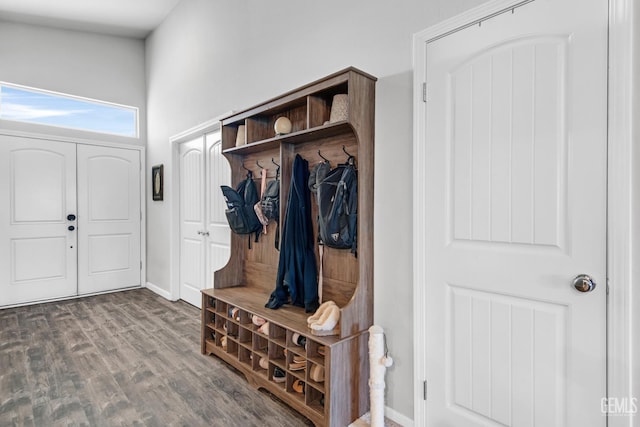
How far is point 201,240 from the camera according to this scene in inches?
152

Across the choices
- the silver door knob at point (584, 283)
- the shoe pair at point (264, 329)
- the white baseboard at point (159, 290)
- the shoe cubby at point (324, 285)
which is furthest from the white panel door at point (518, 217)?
the white baseboard at point (159, 290)

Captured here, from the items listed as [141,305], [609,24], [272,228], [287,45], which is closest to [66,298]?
[141,305]

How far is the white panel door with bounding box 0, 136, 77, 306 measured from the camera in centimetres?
409

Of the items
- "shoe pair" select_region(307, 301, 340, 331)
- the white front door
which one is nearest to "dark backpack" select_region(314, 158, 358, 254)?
"shoe pair" select_region(307, 301, 340, 331)

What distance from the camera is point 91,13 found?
4102mm

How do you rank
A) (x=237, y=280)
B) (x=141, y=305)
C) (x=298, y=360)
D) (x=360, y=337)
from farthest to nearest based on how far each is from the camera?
(x=141, y=305) → (x=237, y=280) → (x=298, y=360) → (x=360, y=337)

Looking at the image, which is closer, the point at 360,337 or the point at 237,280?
the point at 360,337

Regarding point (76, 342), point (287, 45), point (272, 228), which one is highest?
point (287, 45)

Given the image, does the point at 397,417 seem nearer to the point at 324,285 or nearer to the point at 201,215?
the point at 324,285

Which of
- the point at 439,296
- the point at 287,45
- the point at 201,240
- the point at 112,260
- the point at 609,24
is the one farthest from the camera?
the point at 112,260

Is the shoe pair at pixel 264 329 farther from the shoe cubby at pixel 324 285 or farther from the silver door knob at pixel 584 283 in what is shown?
the silver door knob at pixel 584 283

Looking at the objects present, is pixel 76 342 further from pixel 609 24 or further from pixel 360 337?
pixel 609 24

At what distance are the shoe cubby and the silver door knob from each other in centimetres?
97

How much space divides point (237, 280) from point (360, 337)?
55.0 inches
